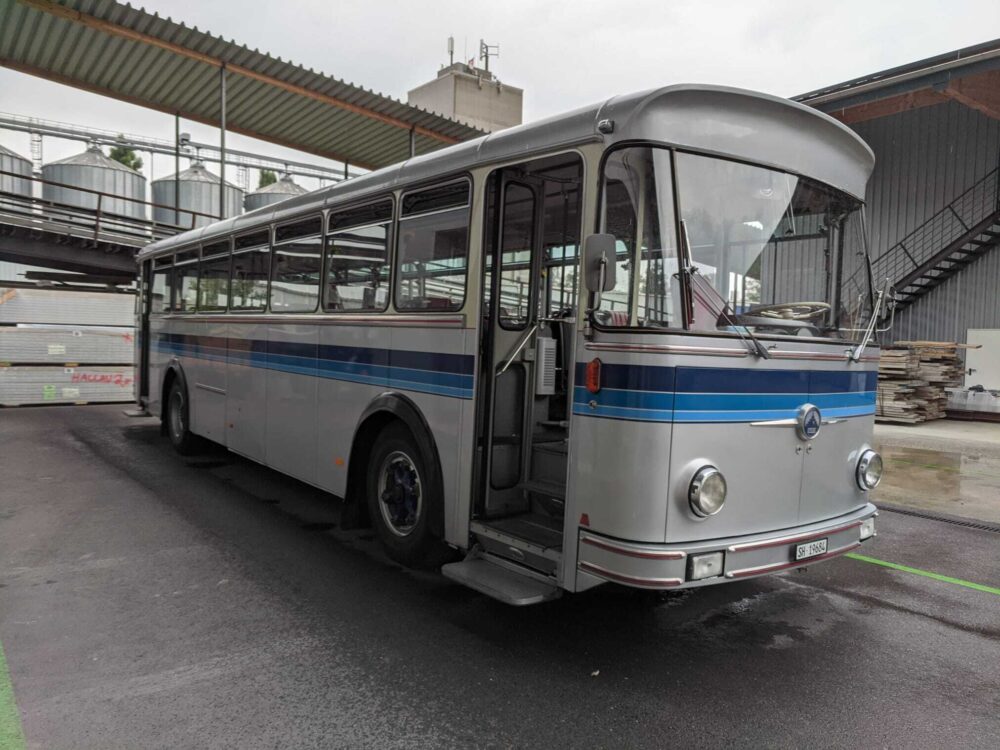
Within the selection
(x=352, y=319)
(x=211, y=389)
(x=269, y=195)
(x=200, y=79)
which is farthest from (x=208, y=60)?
(x=269, y=195)

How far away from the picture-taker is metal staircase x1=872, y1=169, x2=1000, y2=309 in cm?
1589

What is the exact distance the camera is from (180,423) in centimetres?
970

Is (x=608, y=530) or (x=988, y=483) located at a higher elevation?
(x=608, y=530)

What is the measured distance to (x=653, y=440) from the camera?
3535mm

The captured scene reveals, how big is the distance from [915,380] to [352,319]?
12983 mm

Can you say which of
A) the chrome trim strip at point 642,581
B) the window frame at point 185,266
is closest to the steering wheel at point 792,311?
the chrome trim strip at point 642,581

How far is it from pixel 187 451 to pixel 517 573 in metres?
6.95

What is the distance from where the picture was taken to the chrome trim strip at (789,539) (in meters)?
3.73

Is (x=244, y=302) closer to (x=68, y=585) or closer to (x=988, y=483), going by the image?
(x=68, y=585)

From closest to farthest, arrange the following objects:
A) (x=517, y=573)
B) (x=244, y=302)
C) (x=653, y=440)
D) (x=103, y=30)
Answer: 1. (x=653, y=440)
2. (x=517, y=573)
3. (x=244, y=302)
4. (x=103, y=30)

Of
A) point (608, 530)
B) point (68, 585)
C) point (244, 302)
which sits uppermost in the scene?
point (244, 302)

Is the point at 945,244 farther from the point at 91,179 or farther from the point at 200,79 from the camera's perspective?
the point at 91,179

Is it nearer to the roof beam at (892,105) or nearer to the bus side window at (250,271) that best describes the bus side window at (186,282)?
the bus side window at (250,271)

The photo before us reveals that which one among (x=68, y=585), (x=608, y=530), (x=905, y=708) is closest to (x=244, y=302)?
(x=68, y=585)
